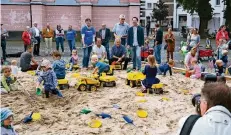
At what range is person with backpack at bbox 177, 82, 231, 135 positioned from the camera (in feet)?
6.38

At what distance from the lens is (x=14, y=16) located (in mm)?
26828

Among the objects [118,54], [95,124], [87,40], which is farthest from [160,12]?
[95,124]

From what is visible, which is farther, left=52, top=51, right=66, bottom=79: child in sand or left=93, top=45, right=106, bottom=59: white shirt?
left=93, top=45, right=106, bottom=59: white shirt

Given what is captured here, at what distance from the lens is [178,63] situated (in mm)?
14320

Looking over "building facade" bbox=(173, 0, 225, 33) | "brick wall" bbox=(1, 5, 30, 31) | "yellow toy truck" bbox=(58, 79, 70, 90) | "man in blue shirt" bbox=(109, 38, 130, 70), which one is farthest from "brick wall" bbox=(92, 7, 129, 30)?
"yellow toy truck" bbox=(58, 79, 70, 90)

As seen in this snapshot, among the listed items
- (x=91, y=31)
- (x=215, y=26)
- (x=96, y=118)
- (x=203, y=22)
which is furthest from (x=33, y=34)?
(x=215, y=26)

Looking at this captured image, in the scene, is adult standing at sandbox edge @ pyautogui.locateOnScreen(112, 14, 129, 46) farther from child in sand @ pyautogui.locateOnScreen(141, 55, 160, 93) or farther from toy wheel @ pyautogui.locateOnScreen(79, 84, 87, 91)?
Answer: toy wheel @ pyautogui.locateOnScreen(79, 84, 87, 91)

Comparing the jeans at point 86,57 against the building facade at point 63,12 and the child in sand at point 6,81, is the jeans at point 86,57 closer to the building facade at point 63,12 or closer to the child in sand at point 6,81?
the child in sand at point 6,81

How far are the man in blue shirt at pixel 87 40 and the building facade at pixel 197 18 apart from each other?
27.1m

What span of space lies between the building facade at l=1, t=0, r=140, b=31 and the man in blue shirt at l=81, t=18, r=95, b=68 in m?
14.8

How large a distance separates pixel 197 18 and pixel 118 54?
4183 cm

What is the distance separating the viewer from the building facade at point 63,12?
2678 cm

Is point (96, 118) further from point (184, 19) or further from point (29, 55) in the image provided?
point (184, 19)

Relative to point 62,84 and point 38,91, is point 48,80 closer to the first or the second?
point 38,91
